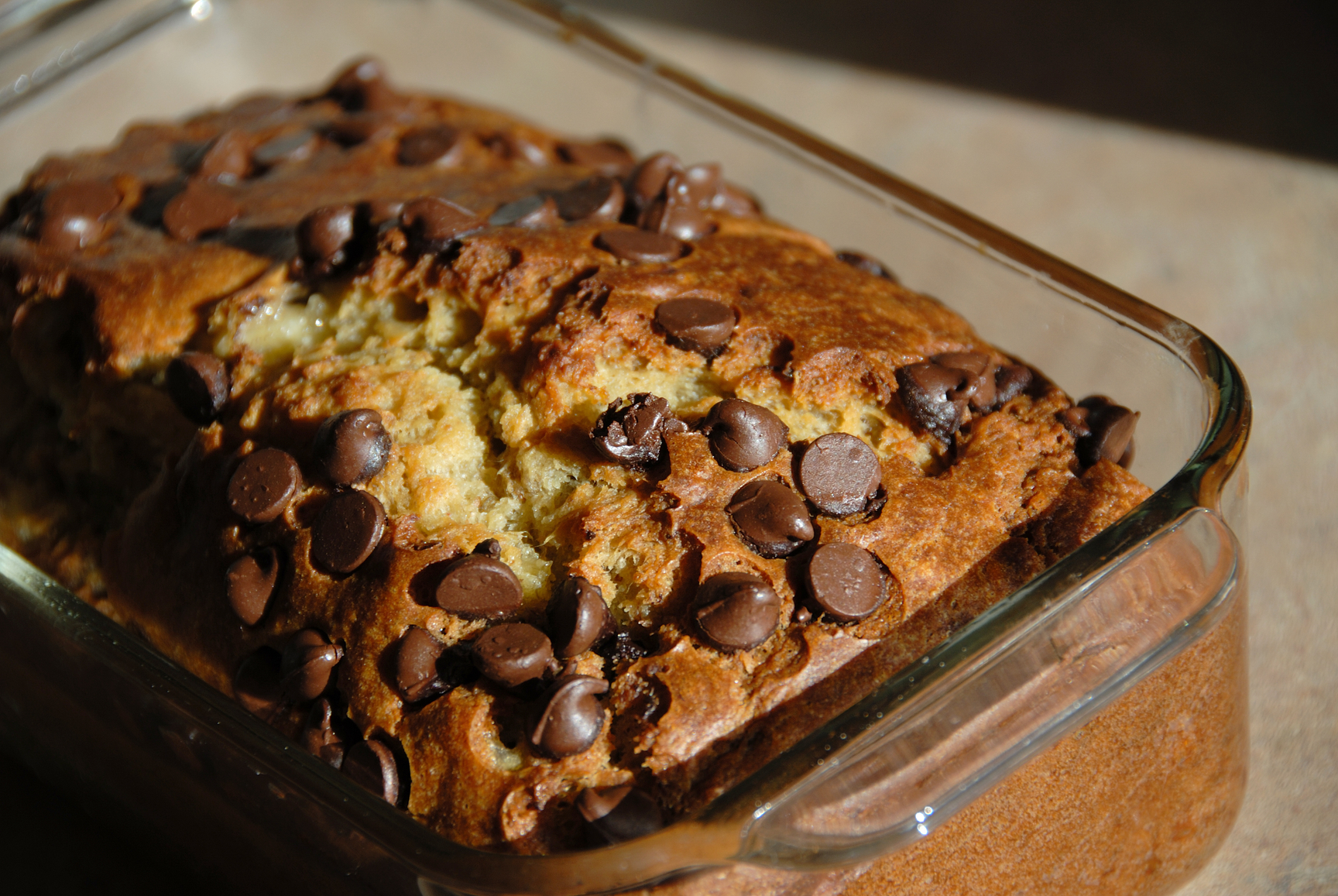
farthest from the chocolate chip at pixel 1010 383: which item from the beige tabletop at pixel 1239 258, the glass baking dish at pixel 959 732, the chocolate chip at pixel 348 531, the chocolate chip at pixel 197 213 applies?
the chocolate chip at pixel 197 213

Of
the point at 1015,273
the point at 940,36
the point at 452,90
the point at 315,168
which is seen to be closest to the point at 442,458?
the point at 315,168

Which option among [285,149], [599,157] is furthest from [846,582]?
[285,149]

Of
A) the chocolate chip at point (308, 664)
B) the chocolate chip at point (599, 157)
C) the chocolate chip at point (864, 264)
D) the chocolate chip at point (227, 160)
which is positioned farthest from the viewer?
the chocolate chip at point (599, 157)

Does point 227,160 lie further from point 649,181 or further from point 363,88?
point 649,181

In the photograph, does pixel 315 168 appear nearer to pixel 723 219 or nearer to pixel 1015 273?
pixel 723 219

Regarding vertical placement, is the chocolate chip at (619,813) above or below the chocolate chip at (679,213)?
below

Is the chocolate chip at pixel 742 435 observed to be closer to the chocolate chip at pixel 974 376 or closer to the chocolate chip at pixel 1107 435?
the chocolate chip at pixel 974 376

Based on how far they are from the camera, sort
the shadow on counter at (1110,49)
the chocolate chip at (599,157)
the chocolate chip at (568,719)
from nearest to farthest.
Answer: the chocolate chip at (568,719)
the chocolate chip at (599,157)
the shadow on counter at (1110,49)
